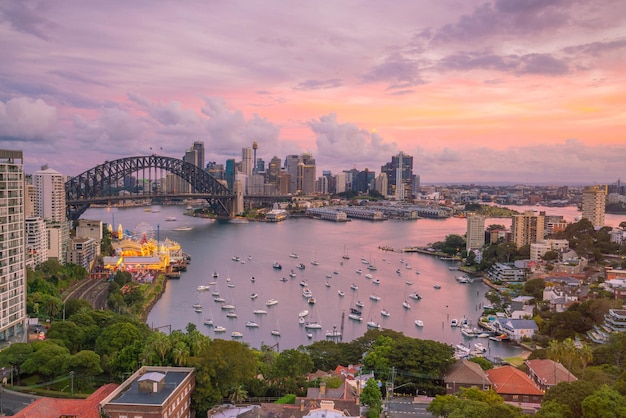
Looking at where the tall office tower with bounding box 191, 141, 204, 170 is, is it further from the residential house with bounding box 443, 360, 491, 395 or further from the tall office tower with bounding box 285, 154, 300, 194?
the residential house with bounding box 443, 360, 491, 395

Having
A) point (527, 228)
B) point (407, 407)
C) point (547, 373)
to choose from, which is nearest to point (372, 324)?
point (547, 373)

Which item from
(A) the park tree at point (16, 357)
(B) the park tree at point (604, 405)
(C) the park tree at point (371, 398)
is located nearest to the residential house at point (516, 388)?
(B) the park tree at point (604, 405)

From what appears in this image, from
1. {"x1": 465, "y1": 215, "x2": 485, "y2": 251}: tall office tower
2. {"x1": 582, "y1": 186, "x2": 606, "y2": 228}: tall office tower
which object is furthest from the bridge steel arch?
{"x1": 582, "y1": 186, "x2": 606, "y2": 228}: tall office tower

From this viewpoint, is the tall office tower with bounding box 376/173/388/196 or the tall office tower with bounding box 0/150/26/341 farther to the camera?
the tall office tower with bounding box 376/173/388/196

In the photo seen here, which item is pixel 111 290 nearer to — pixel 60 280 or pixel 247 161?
pixel 60 280

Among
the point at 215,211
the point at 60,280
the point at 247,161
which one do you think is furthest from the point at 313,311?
the point at 247,161

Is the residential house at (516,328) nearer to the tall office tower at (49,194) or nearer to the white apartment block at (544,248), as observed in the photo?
the white apartment block at (544,248)

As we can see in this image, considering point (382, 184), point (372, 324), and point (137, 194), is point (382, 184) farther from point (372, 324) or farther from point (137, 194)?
point (372, 324)
